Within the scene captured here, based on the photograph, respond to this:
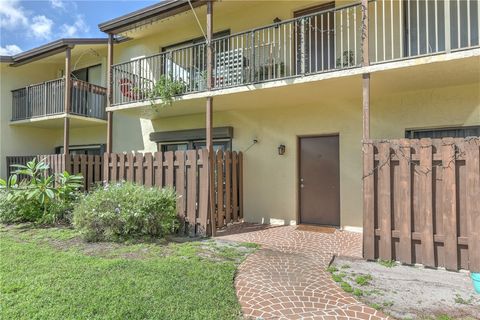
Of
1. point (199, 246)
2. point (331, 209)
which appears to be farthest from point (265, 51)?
point (199, 246)

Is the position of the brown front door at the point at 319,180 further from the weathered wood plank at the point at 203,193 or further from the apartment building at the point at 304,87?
the weathered wood plank at the point at 203,193

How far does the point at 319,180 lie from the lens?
855 centimetres

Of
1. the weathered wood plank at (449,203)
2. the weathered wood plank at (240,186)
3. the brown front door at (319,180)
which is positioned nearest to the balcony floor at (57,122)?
the weathered wood plank at (240,186)

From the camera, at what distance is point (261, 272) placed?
15.7ft

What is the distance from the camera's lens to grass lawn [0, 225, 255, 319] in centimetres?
352

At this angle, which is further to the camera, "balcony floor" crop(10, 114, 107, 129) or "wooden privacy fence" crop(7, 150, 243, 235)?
"balcony floor" crop(10, 114, 107, 129)

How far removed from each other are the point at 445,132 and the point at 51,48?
14.2 m

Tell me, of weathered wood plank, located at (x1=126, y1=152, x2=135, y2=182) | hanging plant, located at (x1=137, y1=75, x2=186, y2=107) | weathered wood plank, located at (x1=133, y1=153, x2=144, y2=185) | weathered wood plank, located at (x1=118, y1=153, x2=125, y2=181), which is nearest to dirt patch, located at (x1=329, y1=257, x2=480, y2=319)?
weathered wood plank, located at (x1=133, y1=153, x2=144, y2=185)

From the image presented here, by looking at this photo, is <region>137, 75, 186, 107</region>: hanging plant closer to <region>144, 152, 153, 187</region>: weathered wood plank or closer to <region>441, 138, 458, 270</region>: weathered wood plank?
<region>144, 152, 153, 187</region>: weathered wood plank

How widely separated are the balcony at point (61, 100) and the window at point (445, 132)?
11.6 meters

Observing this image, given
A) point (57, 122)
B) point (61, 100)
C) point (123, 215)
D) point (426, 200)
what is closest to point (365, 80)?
point (426, 200)

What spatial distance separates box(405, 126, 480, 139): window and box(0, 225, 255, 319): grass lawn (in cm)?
499

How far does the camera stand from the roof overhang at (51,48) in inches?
458

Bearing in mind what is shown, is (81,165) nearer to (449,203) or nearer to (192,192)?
(192,192)
